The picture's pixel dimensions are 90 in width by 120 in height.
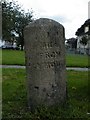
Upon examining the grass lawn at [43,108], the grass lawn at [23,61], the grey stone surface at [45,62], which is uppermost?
the grey stone surface at [45,62]

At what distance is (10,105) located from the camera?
9516mm

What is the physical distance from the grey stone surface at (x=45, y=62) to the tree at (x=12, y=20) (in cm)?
6254

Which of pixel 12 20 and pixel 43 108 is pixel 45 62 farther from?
pixel 12 20

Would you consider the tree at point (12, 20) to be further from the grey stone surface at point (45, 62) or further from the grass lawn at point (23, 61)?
the grey stone surface at point (45, 62)

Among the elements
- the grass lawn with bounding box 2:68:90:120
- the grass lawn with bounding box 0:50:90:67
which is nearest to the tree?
the grass lawn with bounding box 0:50:90:67

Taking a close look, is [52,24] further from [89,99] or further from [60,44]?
[89,99]

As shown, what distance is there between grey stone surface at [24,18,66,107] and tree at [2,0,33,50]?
62539 millimetres

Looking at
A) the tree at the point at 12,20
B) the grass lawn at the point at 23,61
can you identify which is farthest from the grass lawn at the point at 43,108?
the tree at the point at 12,20

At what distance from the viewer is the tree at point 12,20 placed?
74.6 m

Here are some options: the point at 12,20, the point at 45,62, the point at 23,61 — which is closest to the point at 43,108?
the point at 45,62

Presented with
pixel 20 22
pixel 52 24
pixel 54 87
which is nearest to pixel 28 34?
pixel 52 24

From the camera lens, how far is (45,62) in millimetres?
8766

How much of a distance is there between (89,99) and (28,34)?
259cm

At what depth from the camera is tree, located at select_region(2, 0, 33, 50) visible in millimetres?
74575
